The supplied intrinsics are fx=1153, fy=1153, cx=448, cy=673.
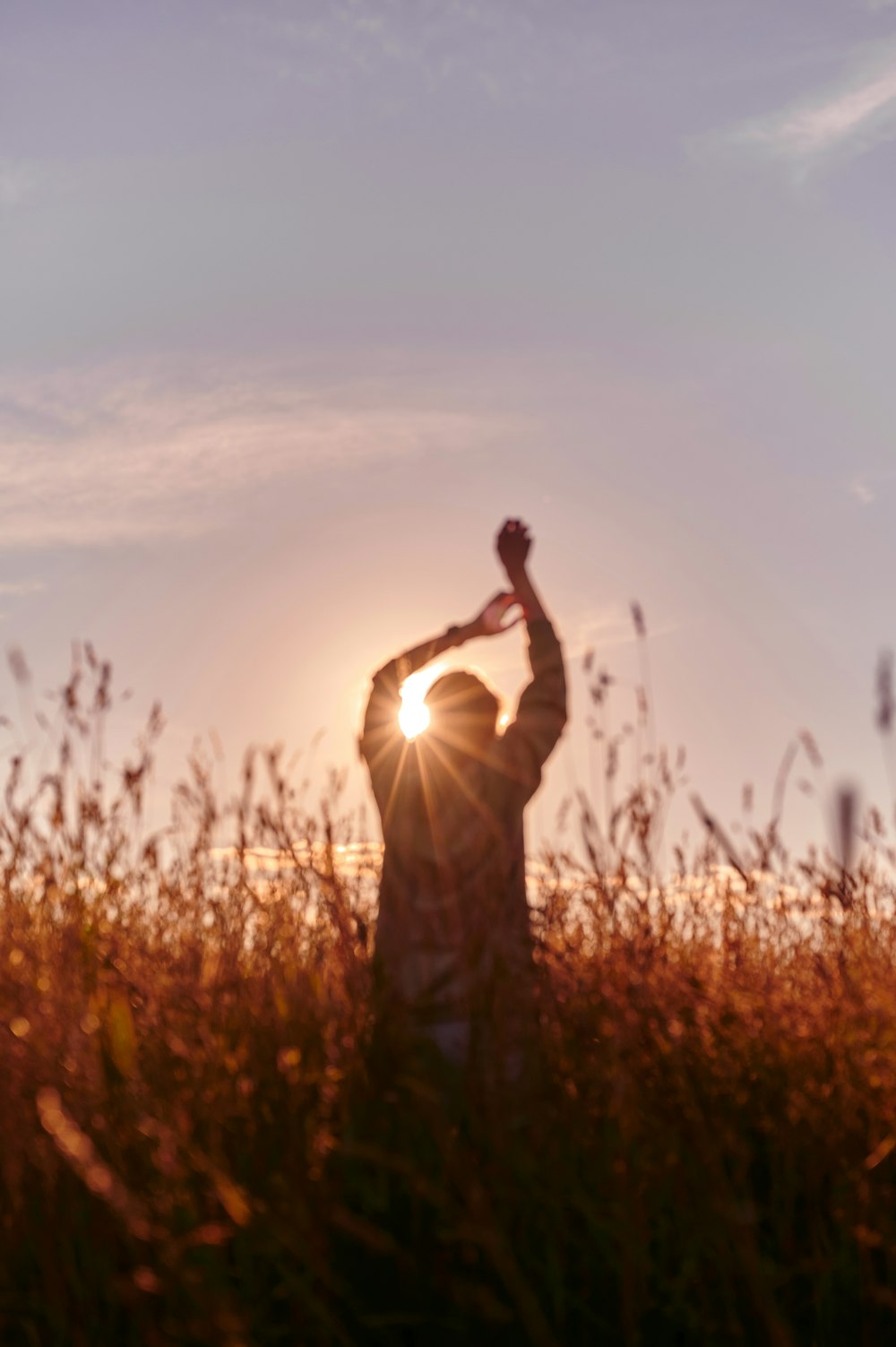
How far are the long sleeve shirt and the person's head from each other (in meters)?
0.05

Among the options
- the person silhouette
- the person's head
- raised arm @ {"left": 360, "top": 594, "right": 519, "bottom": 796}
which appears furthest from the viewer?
raised arm @ {"left": 360, "top": 594, "right": 519, "bottom": 796}

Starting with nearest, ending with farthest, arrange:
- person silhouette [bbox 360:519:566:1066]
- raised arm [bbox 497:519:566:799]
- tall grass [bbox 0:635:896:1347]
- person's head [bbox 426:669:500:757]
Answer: tall grass [bbox 0:635:896:1347] → person silhouette [bbox 360:519:566:1066] → raised arm [bbox 497:519:566:799] → person's head [bbox 426:669:500:757]

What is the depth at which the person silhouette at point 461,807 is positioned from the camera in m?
2.82

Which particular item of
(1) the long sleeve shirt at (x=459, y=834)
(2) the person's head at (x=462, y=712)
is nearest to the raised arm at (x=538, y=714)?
(1) the long sleeve shirt at (x=459, y=834)

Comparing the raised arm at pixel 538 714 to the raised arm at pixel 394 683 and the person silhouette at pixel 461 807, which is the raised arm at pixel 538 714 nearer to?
the person silhouette at pixel 461 807

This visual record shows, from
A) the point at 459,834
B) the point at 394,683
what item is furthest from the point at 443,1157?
the point at 394,683

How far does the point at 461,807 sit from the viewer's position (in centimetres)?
308

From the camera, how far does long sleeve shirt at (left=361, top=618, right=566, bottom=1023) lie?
2.92 meters

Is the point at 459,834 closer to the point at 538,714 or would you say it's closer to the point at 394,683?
the point at 538,714

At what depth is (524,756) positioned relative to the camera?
299 cm

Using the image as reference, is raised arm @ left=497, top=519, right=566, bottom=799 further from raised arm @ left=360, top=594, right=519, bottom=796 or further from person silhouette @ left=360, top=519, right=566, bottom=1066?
raised arm @ left=360, top=594, right=519, bottom=796

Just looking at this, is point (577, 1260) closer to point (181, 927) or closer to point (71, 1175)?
point (71, 1175)

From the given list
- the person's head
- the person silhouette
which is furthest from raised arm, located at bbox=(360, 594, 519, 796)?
the person's head

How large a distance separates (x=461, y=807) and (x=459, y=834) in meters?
0.08
